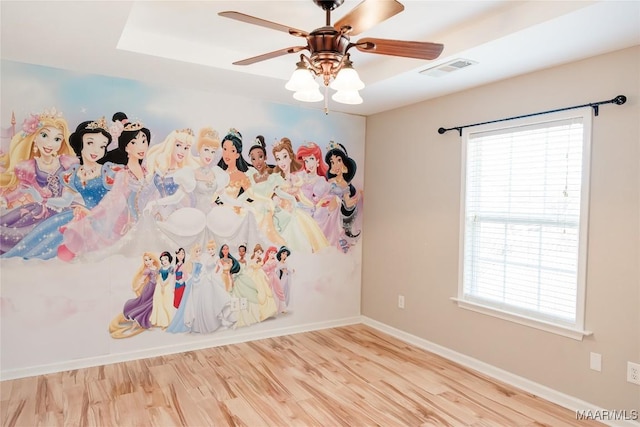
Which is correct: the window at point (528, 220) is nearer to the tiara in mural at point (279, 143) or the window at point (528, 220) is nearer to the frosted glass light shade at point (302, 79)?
the tiara in mural at point (279, 143)

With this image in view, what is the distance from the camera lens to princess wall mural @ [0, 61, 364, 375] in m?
3.13

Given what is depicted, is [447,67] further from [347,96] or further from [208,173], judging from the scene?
[208,173]

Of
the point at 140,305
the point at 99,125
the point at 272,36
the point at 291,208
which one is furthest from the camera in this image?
the point at 291,208

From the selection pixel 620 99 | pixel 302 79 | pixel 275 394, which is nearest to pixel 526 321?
pixel 620 99

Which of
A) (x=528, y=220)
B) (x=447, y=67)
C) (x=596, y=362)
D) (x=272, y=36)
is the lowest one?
(x=596, y=362)

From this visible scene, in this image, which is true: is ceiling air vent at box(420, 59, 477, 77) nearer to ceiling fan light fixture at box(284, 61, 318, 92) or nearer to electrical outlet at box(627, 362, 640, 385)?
ceiling fan light fixture at box(284, 61, 318, 92)

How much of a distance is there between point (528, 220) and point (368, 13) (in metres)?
2.12

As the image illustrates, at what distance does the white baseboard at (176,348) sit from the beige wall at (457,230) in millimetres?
718

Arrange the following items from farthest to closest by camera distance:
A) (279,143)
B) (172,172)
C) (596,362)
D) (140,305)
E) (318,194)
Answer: (318,194), (279,143), (172,172), (140,305), (596,362)

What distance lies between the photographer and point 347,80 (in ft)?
6.44

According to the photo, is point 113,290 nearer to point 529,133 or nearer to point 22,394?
point 22,394

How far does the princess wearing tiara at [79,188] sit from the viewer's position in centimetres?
315

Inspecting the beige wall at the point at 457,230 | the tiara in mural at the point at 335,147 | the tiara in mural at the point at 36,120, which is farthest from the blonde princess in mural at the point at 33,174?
the beige wall at the point at 457,230

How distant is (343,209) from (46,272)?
9.40 feet
